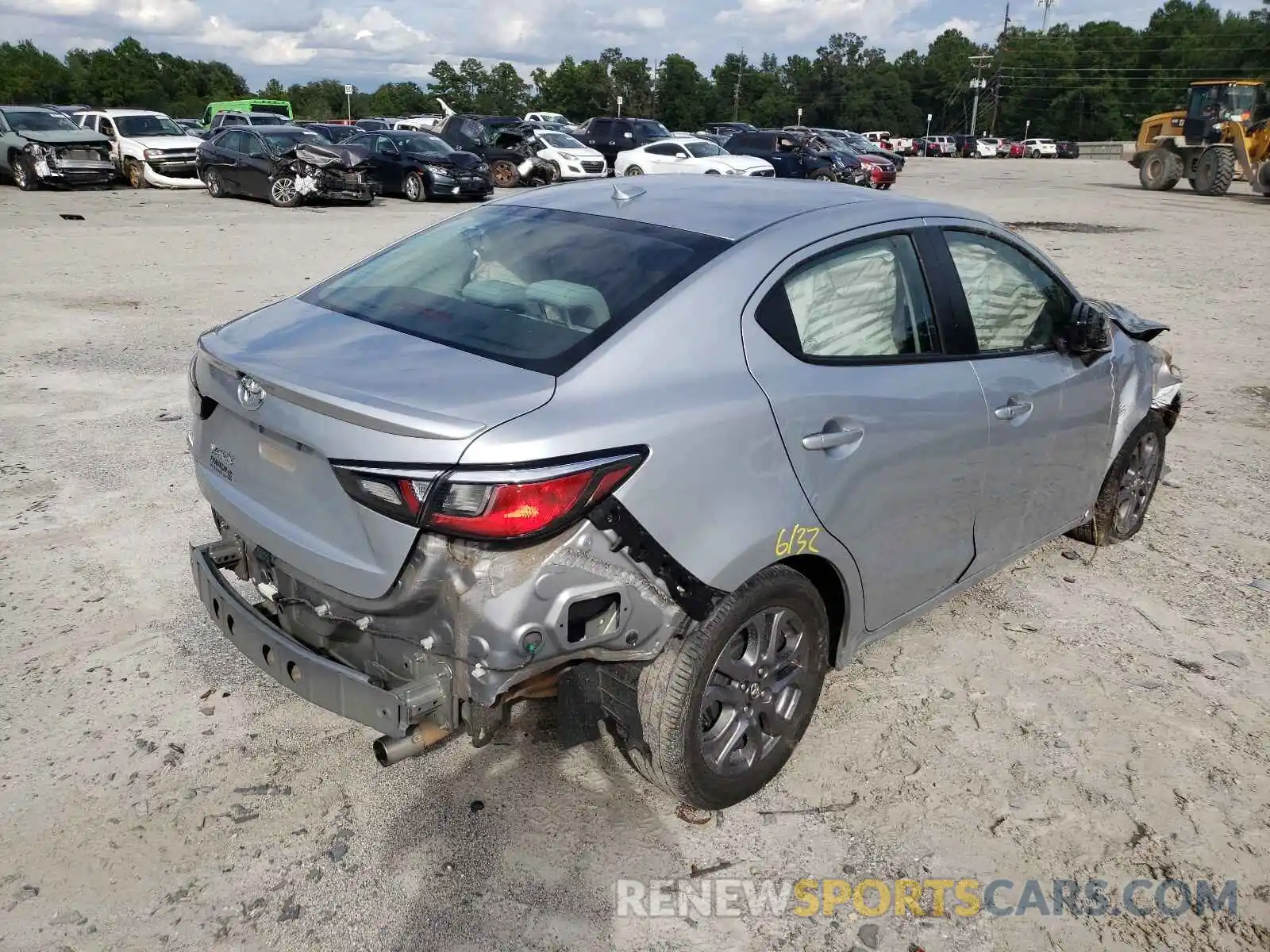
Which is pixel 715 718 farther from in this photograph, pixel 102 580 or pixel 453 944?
pixel 102 580

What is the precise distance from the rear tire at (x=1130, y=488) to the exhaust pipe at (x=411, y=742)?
137 inches

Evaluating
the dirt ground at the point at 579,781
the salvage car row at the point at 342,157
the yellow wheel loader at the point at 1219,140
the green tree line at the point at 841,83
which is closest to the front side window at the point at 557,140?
the salvage car row at the point at 342,157

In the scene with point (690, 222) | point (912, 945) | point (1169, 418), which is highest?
point (690, 222)

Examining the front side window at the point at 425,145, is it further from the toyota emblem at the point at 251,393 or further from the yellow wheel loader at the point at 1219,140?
the toyota emblem at the point at 251,393

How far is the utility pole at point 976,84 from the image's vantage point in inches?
3930

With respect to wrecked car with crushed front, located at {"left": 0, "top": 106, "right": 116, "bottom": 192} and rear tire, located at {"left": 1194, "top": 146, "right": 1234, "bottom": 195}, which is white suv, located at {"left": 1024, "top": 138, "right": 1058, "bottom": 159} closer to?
rear tire, located at {"left": 1194, "top": 146, "right": 1234, "bottom": 195}

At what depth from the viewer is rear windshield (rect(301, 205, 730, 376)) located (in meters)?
2.78

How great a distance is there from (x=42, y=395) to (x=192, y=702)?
4.52 meters

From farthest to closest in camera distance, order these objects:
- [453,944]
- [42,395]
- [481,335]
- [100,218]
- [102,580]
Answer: [100,218] → [42,395] → [102,580] → [481,335] → [453,944]

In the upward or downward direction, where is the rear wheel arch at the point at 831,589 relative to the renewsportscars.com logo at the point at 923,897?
upward

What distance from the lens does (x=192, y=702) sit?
138 inches

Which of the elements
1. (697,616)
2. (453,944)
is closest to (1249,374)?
(697,616)

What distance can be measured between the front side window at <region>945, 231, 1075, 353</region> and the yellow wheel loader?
28104 mm

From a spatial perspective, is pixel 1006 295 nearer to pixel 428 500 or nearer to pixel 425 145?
pixel 428 500
